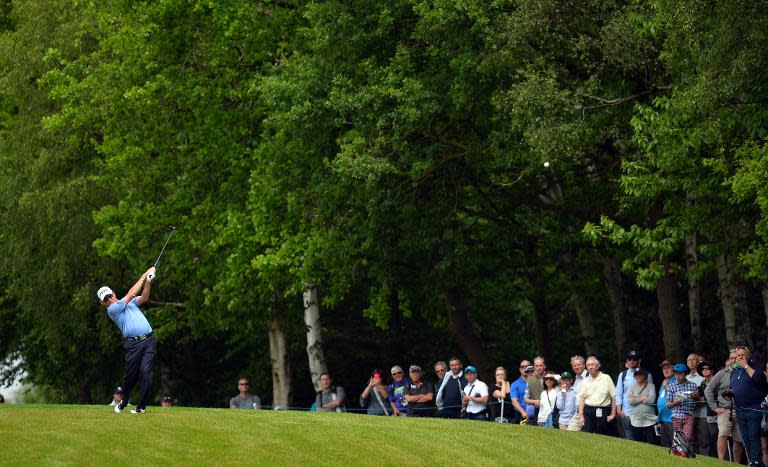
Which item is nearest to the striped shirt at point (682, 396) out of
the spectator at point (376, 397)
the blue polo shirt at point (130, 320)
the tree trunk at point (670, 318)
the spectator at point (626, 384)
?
the spectator at point (626, 384)

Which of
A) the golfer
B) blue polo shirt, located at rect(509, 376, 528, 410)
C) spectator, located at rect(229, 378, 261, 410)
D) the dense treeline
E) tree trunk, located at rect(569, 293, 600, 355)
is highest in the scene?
the dense treeline

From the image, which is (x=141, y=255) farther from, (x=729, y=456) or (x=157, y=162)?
(x=729, y=456)

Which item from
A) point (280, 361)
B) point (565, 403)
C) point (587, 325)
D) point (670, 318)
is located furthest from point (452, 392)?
point (587, 325)

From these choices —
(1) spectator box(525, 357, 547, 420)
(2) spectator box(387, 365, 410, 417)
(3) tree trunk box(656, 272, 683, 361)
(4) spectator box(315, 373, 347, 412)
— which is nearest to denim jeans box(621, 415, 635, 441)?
(1) spectator box(525, 357, 547, 420)

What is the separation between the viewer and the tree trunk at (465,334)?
135ft

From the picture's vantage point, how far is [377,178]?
1287 inches

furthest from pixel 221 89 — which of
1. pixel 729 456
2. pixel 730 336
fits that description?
pixel 729 456

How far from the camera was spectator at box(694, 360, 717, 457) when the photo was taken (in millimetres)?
25672

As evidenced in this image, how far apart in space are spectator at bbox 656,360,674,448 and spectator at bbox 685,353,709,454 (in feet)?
1.20

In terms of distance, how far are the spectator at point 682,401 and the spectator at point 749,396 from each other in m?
1.45

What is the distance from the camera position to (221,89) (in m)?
39.1

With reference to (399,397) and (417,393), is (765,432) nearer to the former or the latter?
(417,393)

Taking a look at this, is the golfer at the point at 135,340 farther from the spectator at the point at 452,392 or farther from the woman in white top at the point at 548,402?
the woman in white top at the point at 548,402

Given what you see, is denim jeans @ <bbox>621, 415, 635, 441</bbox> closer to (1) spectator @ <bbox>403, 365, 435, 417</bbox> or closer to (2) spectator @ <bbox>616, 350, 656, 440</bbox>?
(2) spectator @ <bbox>616, 350, 656, 440</bbox>
